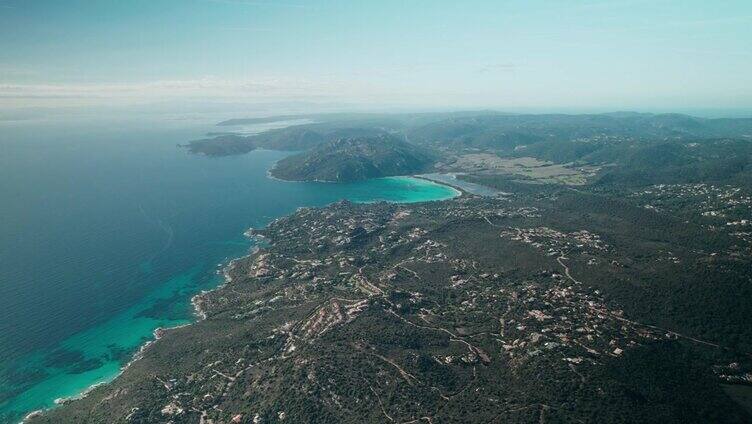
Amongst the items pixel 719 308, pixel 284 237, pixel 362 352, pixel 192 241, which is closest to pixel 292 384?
pixel 362 352

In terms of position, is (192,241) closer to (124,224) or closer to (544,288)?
(124,224)

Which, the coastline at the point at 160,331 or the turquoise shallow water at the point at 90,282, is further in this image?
the turquoise shallow water at the point at 90,282

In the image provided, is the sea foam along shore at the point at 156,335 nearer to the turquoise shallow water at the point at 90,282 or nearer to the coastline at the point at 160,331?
the coastline at the point at 160,331

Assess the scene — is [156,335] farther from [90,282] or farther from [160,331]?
[90,282]

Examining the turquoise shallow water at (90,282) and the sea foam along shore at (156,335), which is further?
the turquoise shallow water at (90,282)

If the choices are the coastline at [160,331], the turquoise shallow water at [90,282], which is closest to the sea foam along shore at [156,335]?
the coastline at [160,331]

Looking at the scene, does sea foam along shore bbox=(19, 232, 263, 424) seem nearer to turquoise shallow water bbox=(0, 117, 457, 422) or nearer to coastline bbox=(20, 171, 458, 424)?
coastline bbox=(20, 171, 458, 424)

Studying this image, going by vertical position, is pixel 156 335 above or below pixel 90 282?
below

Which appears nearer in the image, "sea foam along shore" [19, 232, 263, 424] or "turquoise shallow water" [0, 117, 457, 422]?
"sea foam along shore" [19, 232, 263, 424]

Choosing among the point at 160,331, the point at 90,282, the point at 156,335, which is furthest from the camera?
the point at 90,282

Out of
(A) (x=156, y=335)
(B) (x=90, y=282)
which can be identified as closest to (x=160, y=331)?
(A) (x=156, y=335)

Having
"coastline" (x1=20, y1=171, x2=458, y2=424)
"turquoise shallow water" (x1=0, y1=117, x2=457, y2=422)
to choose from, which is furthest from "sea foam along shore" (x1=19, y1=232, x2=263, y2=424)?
"turquoise shallow water" (x1=0, y1=117, x2=457, y2=422)
